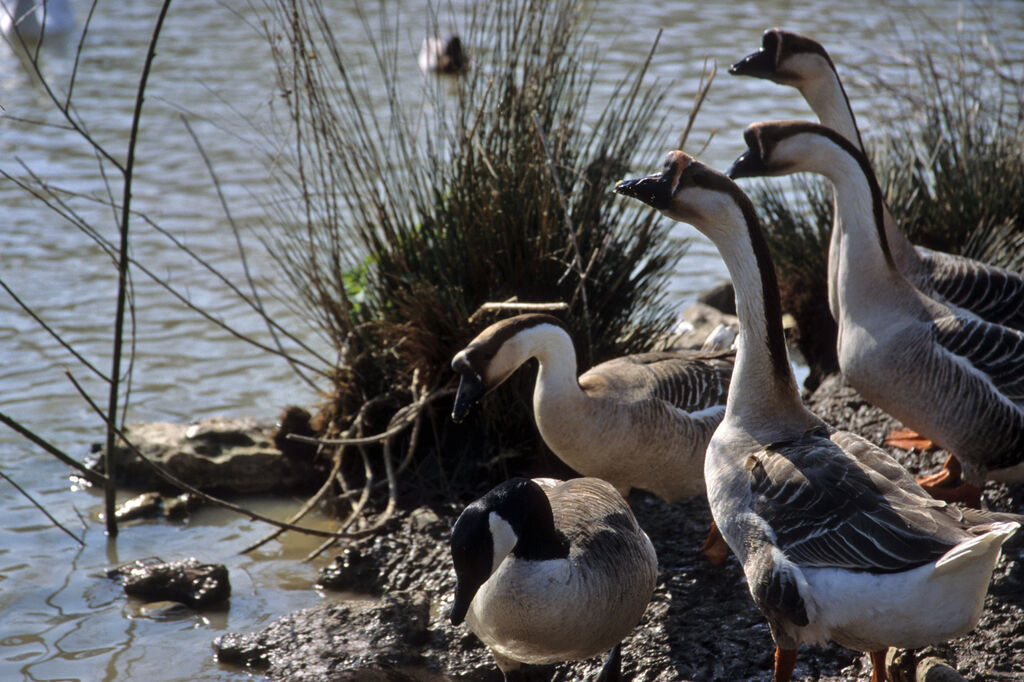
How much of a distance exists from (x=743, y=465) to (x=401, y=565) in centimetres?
215

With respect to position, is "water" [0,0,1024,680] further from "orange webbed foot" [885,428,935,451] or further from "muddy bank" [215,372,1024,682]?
"orange webbed foot" [885,428,935,451]

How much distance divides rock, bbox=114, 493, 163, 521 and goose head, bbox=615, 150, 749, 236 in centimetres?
376

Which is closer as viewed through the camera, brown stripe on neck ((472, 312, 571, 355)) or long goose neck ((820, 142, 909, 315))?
brown stripe on neck ((472, 312, 571, 355))

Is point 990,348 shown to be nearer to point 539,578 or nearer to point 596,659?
point 596,659

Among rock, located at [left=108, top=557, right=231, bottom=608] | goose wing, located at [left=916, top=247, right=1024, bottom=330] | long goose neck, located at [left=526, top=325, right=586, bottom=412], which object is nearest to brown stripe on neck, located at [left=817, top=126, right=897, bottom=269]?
goose wing, located at [left=916, top=247, right=1024, bottom=330]

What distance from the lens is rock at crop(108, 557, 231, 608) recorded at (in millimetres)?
5031

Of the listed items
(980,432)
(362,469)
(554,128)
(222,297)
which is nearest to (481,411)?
(362,469)

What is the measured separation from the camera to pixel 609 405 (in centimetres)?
464

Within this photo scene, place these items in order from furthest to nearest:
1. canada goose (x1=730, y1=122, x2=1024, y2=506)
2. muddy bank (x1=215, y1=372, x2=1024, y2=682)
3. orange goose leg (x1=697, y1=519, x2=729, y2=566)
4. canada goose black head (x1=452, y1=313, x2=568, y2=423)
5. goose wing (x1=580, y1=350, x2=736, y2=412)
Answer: goose wing (x1=580, y1=350, x2=736, y2=412) < orange goose leg (x1=697, y1=519, x2=729, y2=566) < canada goose (x1=730, y1=122, x2=1024, y2=506) < canada goose black head (x1=452, y1=313, x2=568, y2=423) < muddy bank (x1=215, y1=372, x2=1024, y2=682)

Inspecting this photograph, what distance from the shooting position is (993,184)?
22.5 ft

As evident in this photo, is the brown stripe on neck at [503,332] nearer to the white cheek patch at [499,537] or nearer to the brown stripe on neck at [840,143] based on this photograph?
the white cheek patch at [499,537]

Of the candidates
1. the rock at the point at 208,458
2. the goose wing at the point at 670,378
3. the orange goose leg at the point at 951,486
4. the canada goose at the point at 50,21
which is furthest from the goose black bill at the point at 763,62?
the canada goose at the point at 50,21

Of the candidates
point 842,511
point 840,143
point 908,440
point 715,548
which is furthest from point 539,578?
point 908,440

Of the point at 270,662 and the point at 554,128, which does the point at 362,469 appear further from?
the point at 554,128
